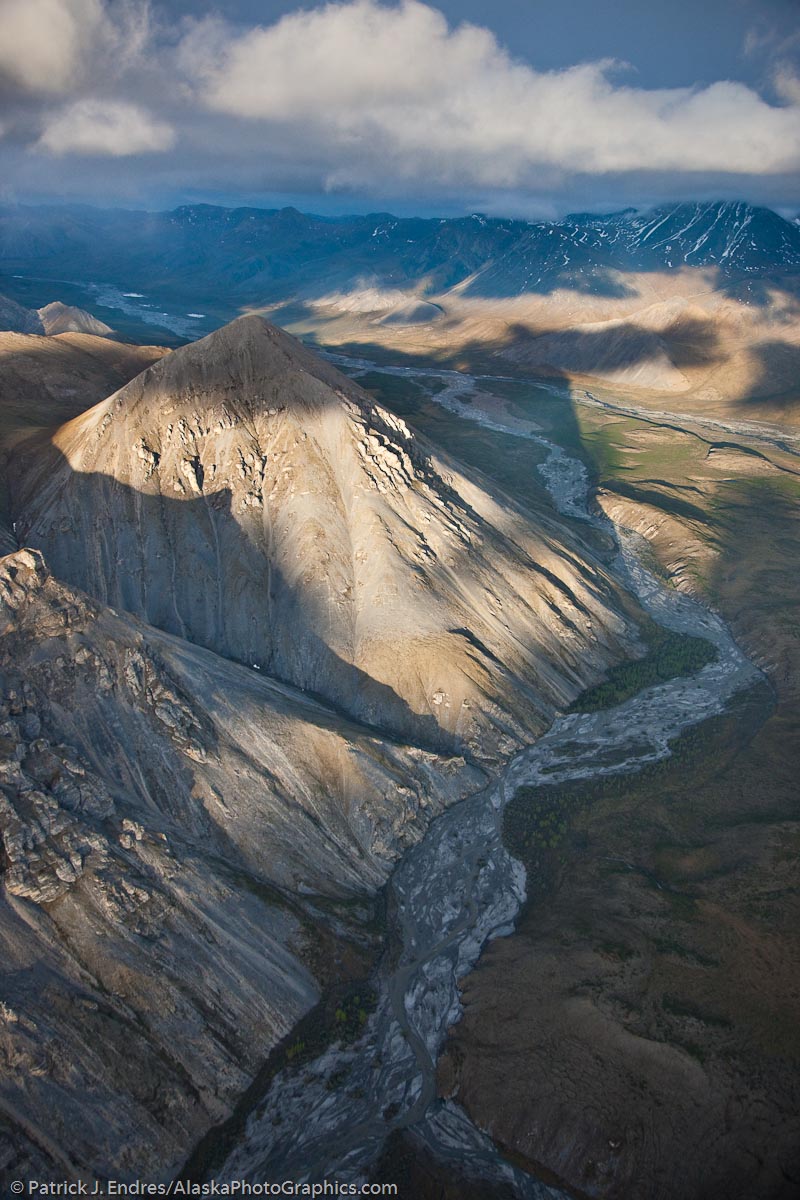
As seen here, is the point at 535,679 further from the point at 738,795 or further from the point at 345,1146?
the point at 345,1146

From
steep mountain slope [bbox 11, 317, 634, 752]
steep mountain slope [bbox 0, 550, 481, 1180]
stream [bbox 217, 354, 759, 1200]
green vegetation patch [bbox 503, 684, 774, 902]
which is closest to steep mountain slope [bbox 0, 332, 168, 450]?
steep mountain slope [bbox 11, 317, 634, 752]

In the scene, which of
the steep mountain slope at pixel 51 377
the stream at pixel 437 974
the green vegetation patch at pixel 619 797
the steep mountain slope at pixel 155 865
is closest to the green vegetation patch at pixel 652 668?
the stream at pixel 437 974

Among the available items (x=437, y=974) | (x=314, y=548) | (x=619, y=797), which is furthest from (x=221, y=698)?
(x=619, y=797)

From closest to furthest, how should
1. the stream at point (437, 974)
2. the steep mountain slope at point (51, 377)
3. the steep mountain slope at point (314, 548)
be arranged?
the stream at point (437, 974) → the steep mountain slope at point (314, 548) → the steep mountain slope at point (51, 377)

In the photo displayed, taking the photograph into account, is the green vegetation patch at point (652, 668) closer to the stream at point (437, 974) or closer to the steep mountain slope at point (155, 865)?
the stream at point (437, 974)

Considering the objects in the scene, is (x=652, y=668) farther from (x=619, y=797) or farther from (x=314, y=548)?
(x=314, y=548)
